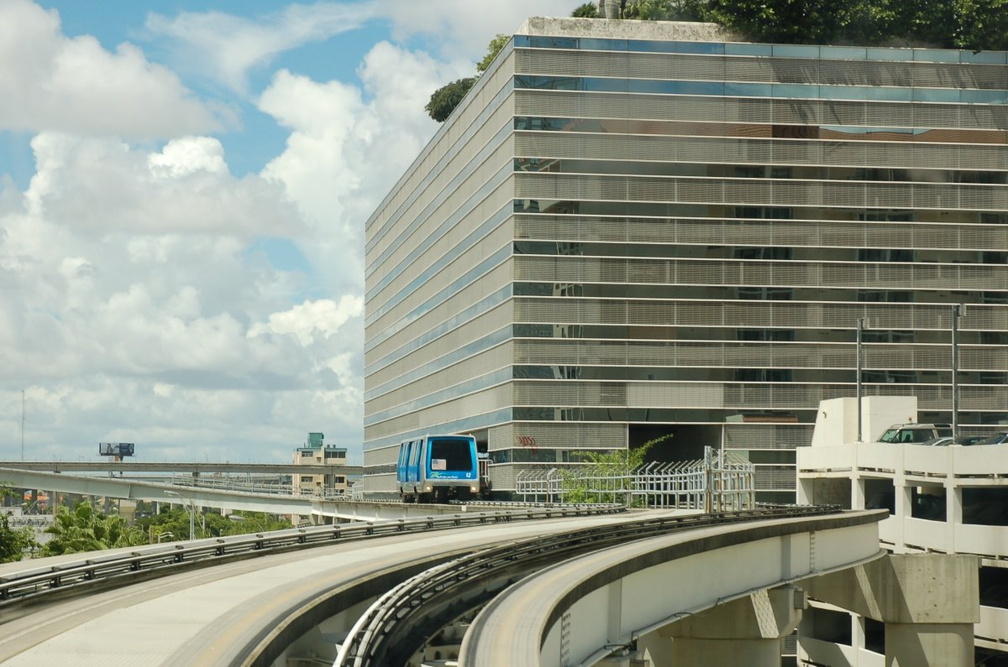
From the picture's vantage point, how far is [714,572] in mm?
32156

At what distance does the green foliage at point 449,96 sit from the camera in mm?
153375

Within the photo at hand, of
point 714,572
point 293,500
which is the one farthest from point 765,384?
point 714,572

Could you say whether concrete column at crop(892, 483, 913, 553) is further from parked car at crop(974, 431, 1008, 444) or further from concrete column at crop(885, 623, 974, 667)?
concrete column at crop(885, 623, 974, 667)

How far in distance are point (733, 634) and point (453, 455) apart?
32.3m

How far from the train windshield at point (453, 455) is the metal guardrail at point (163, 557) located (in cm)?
2719

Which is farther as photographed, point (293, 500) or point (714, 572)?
point (293, 500)

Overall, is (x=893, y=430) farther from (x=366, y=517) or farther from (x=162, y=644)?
(x=162, y=644)

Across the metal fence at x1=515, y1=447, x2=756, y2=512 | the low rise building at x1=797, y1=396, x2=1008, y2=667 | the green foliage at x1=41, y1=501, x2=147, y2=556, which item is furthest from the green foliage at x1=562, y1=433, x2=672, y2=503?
the green foliage at x1=41, y1=501, x2=147, y2=556

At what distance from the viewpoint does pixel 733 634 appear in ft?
129

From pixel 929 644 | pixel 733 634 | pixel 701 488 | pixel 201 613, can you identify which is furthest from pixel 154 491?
pixel 201 613

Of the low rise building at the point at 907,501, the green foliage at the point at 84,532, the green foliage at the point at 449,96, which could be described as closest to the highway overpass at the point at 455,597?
the low rise building at the point at 907,501

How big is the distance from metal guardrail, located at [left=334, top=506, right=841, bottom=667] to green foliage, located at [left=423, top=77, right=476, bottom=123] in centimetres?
12059

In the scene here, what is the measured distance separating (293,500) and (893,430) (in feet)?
237

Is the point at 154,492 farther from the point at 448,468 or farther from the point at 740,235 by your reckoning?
the point at 448,468
